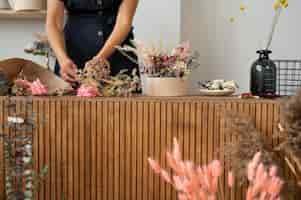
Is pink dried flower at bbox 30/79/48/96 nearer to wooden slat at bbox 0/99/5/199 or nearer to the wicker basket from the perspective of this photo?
wooden slat at bbox 0/99/5/199

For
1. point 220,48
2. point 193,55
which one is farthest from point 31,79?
point 220,48

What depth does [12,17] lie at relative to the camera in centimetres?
317

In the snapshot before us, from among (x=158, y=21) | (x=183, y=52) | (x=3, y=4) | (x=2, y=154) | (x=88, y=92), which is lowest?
(x=2, y=154)

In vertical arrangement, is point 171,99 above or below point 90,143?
above

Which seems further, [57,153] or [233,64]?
[233,64]

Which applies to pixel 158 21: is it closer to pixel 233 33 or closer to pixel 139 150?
pixel 233 33

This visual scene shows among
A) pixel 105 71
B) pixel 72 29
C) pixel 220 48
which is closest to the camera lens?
pixel 105 71

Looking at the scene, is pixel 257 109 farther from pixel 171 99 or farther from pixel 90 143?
pixel 90 143

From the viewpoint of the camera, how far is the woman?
1.82m

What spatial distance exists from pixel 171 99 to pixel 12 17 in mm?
2172

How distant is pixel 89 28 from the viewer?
207 cm

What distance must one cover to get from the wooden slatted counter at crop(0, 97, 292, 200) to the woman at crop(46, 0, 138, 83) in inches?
19.1

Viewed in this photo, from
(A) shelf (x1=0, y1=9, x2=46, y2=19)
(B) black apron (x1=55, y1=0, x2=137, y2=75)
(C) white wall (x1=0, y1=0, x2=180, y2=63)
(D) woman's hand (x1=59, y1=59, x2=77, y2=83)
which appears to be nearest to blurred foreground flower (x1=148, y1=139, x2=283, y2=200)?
(D) woman's hand (x1=59, y1=59, x2=77, y2=83)

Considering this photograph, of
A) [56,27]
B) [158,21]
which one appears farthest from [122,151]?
[158,21]
